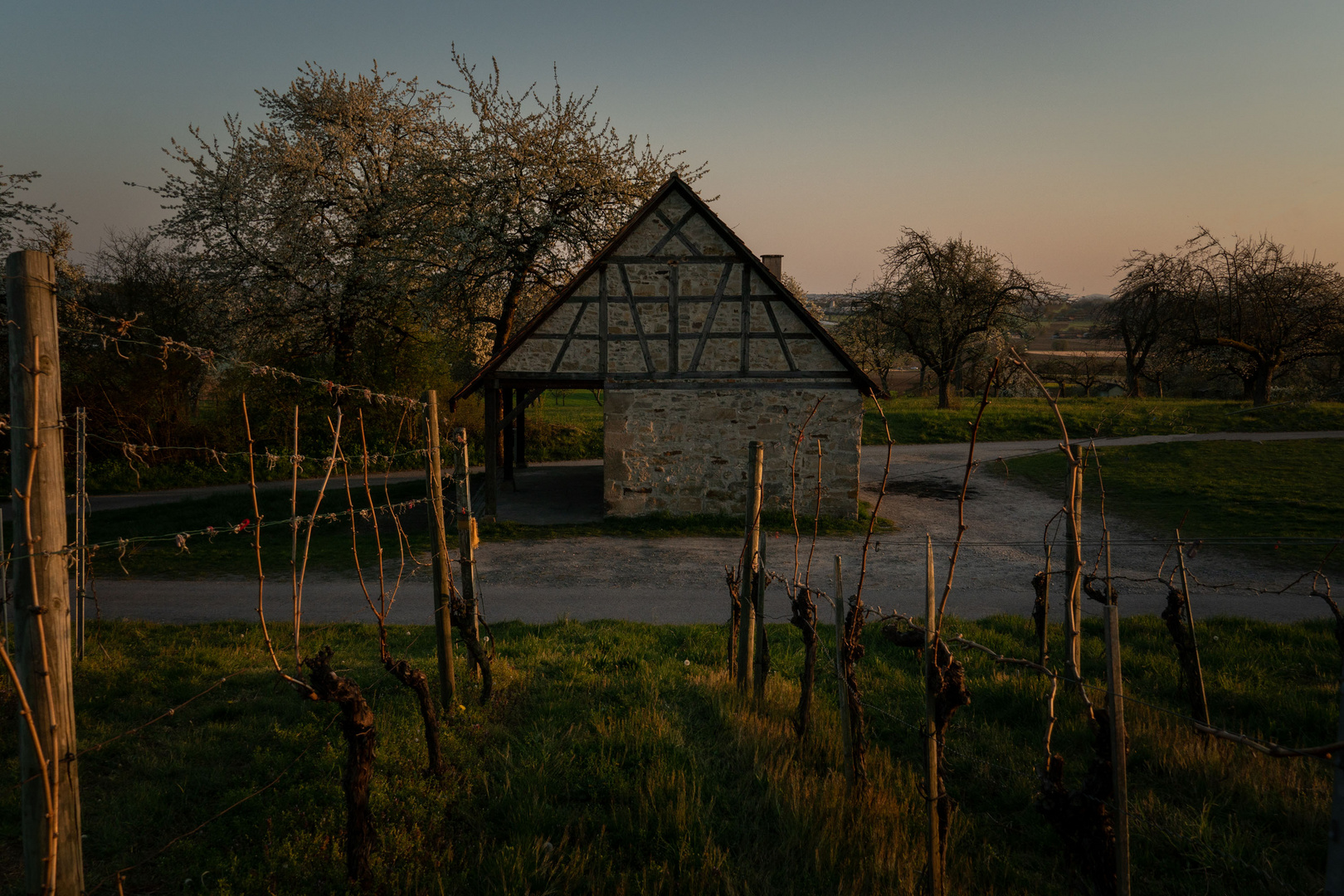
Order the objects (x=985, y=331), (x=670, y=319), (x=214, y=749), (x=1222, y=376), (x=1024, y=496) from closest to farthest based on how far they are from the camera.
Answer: (x=214, y=749), (x=670, y=319), (x=1024, y=496), (x=985, y=331), (x=1222, y=376)

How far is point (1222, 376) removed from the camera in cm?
3409

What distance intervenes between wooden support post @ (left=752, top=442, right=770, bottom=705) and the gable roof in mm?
8130

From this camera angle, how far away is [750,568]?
18.0 ft

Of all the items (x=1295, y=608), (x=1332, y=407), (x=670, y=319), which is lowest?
(x=1295, y=608)

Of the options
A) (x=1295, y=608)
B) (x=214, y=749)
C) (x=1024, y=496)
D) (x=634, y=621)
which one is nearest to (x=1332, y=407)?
(x=1024, y=496)

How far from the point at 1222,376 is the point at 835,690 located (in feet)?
121

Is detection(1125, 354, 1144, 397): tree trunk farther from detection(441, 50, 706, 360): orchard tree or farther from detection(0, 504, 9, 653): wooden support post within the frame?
detection(0, 504, 9, 653): wooden support post

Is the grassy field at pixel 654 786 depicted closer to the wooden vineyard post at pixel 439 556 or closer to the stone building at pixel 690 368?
the wooden vineyard post at pixel 439 556

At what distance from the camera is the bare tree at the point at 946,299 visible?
30.3 metres

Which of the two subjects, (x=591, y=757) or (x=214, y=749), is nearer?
(x=591, y=757)

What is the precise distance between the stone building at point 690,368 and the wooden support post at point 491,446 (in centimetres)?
18

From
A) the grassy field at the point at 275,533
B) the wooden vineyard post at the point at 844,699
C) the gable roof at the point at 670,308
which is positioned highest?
the gable roof at the point at 670,308

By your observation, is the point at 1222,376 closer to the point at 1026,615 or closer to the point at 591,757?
the point at 1026,615

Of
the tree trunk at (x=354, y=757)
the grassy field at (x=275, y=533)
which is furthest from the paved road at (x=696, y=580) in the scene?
the tree trunk at (x=354, y=757)
